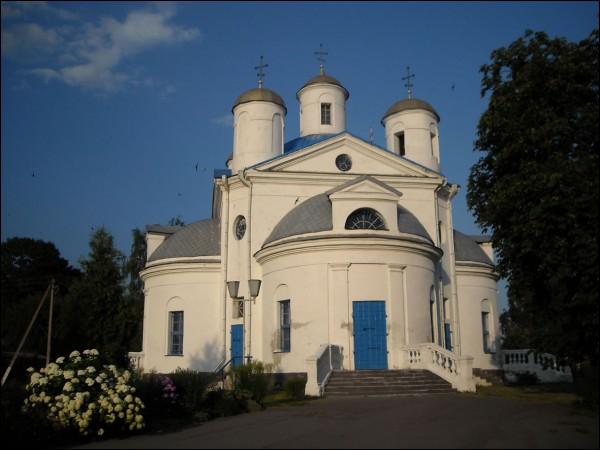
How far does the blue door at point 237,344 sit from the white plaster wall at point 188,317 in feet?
1.83

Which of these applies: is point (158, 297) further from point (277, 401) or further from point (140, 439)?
point (140, 439)

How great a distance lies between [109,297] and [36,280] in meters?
14.9

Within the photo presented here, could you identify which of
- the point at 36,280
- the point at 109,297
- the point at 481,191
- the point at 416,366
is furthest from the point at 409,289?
the point at 36,280

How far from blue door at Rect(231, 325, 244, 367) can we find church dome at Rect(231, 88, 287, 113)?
10985 millimetres

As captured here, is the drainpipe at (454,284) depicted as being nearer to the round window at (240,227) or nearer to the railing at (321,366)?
the railing at (321,366)

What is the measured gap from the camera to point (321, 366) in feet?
65.1

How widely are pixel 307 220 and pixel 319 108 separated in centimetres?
1100

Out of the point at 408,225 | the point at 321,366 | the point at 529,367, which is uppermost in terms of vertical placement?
the point at 408,225

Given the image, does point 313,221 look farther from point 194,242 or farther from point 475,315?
point 475,315

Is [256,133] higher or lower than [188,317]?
higher

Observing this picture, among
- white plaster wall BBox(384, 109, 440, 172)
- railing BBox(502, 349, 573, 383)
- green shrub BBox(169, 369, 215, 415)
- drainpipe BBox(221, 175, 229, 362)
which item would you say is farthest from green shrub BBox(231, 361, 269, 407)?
white plaster wall BBox(384, 109, 440, 172)

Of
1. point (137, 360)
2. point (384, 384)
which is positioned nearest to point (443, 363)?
point (384, 384)

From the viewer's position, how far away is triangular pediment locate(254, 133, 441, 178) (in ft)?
88.1

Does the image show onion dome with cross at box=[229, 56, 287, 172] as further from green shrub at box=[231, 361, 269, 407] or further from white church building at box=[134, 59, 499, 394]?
green shrub at box=[231, 361, 269, 407]
